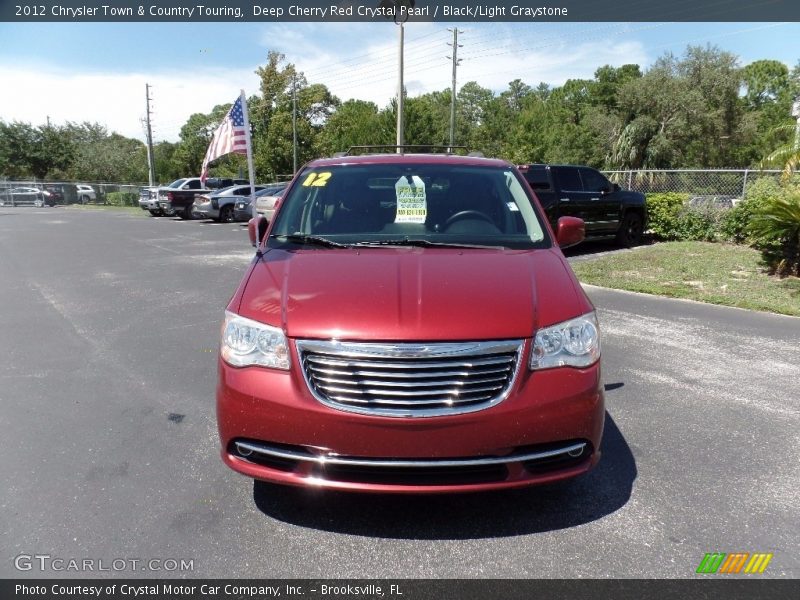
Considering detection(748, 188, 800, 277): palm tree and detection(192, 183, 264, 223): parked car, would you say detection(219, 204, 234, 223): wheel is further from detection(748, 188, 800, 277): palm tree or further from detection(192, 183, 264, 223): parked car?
detection(748, 188, 800, 277): palm tree

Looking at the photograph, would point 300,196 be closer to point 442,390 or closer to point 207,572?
point 442,390

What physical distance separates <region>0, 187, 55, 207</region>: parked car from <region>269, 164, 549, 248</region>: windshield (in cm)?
4765

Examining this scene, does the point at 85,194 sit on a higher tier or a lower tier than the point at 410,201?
higher

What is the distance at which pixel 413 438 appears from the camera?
8.32 feet

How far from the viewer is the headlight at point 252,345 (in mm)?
2707

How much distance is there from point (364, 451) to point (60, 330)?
5.46 meters

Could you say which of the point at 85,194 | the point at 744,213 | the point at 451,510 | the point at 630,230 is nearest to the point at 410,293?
the point at 451,510

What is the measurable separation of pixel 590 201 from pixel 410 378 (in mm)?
11708

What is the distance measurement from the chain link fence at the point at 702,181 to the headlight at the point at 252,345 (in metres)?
14.3

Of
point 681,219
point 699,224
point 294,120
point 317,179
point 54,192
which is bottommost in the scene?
point 699,224

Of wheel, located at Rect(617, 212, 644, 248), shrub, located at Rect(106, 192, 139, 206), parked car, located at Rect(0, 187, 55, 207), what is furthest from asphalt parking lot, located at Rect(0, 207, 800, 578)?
parked car, located at Rect(0, 187, 55, 207)

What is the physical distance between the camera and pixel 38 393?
15.3 ft

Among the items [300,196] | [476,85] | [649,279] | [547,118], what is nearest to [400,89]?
[649,279]

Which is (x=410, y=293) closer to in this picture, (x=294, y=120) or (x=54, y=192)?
(x=294, y=120)
